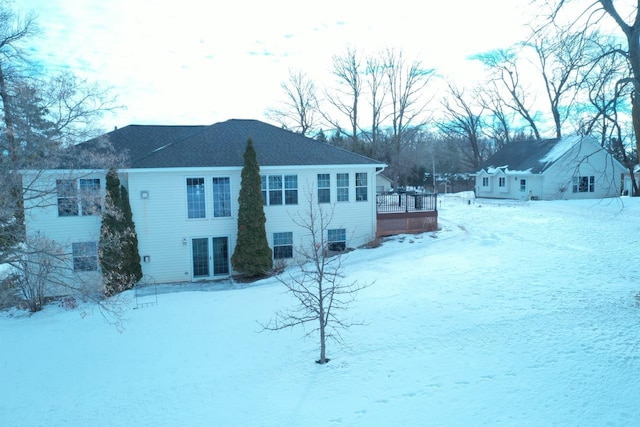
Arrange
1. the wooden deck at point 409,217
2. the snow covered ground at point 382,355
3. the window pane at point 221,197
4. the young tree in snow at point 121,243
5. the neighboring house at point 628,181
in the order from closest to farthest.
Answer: the snow covered ground at point 382,355 → the young tree in snow at point 121,243 → the window pane at point 221,197 → the wooden deck at point 409,217 → the neighboring house at point 628,181

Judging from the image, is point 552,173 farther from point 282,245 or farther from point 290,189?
point 282,245

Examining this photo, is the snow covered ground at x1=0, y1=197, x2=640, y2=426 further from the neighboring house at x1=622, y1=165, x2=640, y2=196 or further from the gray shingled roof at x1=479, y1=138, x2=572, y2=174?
the neighboring house at x1=622, y1=165, x2=640, y2=196

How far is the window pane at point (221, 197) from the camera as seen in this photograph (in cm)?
1812

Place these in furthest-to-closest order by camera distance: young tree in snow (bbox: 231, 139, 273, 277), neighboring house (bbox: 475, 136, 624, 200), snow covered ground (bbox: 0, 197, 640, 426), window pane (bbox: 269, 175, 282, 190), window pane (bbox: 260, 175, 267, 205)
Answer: neighboring house (bbox: 475, 136, 624, 200) < window pane (bbox: 269, 175, 282, 190) < window pane (bbox: 260, 175, 267, 205) < young tree in snow (bbox: 231, 139, 273, 277) < snow covered ground (bbox: 0, 197, 640, 426)

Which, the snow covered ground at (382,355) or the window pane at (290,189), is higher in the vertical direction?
the window pane at (290,189)

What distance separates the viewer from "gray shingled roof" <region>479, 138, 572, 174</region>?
33.7 metres

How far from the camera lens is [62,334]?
1287 centimetres

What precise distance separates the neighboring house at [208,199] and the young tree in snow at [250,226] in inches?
36.8

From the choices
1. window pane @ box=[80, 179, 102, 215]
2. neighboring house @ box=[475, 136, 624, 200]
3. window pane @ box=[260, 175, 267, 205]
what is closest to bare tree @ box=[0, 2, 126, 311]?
window pane @ box=[80, 179, 102, 215]

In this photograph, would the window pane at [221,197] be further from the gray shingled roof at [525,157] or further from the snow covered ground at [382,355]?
the gray shingled roof at [525,157]

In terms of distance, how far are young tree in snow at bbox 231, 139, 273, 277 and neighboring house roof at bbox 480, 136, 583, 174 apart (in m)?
24.4

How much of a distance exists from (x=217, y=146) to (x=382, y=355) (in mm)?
12978

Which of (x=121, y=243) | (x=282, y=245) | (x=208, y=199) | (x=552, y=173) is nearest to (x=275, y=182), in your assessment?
(x=282, y=245)

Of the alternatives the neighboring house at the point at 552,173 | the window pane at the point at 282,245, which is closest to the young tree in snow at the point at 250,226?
the window pane at the point at 282,245
